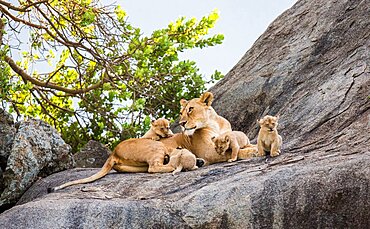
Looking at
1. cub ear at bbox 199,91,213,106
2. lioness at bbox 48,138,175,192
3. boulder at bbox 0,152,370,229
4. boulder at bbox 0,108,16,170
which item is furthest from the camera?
boulder at bbox 0,108,16,170

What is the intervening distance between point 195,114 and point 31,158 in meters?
2.50

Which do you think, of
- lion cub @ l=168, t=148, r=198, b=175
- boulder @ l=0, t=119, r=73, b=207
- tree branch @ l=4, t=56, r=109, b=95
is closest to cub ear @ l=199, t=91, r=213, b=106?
lion cub @ l=168, t=148, r=198, b=175

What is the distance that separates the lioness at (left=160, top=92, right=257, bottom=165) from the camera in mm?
11281

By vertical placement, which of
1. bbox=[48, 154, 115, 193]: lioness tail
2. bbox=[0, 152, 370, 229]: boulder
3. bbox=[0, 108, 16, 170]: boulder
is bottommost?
bbox=[0, 152, 370, 229]: boulder

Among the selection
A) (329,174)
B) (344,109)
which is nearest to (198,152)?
(344,109)

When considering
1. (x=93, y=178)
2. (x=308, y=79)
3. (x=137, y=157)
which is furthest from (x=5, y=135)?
(x=308, y=79)

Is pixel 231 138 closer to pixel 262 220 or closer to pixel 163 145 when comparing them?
pixel 163 145

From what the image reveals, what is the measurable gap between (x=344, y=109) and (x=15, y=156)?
15.3 ft

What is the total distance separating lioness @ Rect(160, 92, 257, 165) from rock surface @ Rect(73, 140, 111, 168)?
8.51ft

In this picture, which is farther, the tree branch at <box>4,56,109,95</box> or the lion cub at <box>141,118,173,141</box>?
the tree branch at <box>4,56,109,95</box>

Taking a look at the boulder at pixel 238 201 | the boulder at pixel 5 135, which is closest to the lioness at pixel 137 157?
the boulder at pixel 238 201

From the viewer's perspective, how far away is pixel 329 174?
8.71 m

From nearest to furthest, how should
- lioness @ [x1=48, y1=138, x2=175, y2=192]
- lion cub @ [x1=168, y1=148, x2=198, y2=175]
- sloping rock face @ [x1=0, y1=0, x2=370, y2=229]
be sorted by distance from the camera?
sloping rock face @ [x1=0, y1=0, x2=370, y2=229]
lion cub @ [x1=168, y1=148, x2=198, y2=175]
lioness @ [x1=48, y1=138, x2=175, y2=192]

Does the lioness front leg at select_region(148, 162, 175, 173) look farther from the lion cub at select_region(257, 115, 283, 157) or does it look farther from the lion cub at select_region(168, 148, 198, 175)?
the lion cub at select_region(257, 115, 283, 157)
